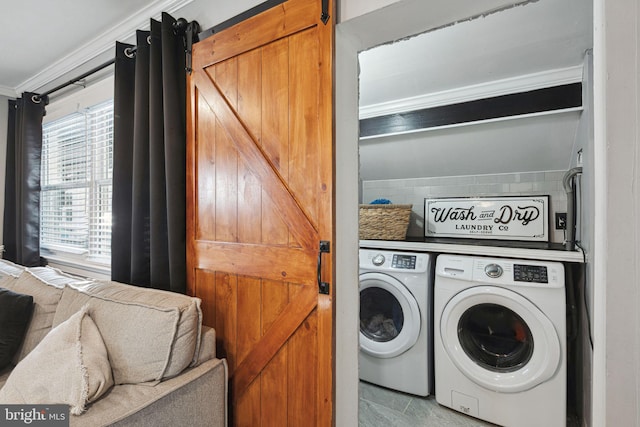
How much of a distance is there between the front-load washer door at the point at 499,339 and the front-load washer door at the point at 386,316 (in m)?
0.23

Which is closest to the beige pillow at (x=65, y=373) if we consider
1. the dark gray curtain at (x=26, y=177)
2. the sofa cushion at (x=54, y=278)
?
the sofa cushion at (x=54, y=278)

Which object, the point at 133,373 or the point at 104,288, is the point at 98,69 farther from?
the point at 133,373

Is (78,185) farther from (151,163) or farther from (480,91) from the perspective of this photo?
(480,91)

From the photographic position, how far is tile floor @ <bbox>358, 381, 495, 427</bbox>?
6.49 ft

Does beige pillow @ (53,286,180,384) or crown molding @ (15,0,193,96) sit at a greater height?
crown molding @ (15,0,193,96)

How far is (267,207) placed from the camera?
1.43 m

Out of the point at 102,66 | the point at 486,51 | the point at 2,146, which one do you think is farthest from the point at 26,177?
the point at 486,51

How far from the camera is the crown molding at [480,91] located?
1.98 metres

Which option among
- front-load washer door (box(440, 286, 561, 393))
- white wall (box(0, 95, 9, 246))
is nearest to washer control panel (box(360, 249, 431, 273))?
front-load washer door (box(440, 286, 561, 393))

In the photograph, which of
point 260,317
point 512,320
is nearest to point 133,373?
point 260,317

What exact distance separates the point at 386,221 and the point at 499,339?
1.10m

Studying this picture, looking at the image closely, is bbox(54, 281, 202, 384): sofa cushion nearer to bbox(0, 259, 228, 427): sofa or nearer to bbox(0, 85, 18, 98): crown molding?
bbox(0, 259, 228, 427): sofa

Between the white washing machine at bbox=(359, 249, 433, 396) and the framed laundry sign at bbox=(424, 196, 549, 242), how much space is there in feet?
2.06

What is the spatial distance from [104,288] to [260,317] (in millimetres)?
826
